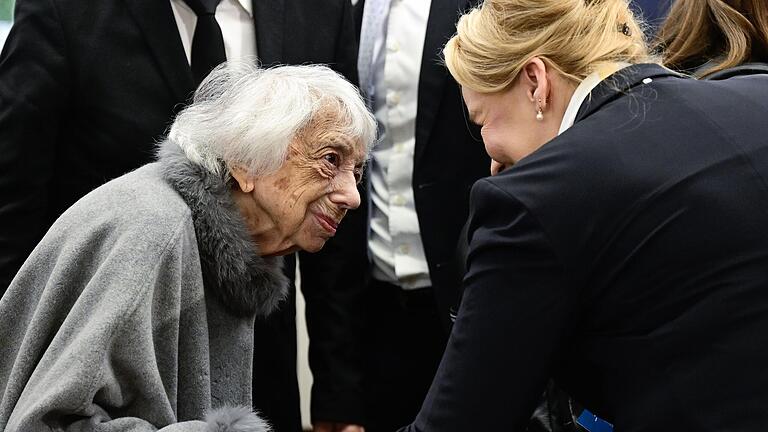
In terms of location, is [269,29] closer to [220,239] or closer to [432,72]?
[432,72]

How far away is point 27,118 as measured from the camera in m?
2.34

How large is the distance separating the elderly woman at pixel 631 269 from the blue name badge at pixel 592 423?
0.30m

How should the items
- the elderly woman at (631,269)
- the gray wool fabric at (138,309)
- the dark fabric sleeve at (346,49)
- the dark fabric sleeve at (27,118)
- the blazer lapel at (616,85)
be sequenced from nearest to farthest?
1. the elderly woman at (631,269)
2. the blazer lapel at (616,85)
3. the gray wool fabric at (138,309)
4. the dark fabric sleeve at (27,118)
5. the dark fabric sleeve at (346,49)

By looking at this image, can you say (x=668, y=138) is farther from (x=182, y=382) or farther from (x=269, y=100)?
Result: (x=182, y=382)

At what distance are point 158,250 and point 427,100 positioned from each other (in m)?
1.00

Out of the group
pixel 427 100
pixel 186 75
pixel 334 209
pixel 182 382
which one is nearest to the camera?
pixel 182 382

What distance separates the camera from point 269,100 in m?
2.01

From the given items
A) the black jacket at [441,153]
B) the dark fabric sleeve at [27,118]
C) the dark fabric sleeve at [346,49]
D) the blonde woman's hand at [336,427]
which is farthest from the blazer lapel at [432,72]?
the dark fabric sleeve at [27,118]

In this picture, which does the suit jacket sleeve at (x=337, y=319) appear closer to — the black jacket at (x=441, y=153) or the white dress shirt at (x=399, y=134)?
the white dress shirt at (x=399, y=134)

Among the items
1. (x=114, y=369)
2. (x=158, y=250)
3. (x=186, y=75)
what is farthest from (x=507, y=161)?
(x=186, y=75)

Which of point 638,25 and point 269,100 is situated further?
point 269,100

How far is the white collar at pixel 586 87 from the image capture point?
1627mm

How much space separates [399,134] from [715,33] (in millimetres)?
845

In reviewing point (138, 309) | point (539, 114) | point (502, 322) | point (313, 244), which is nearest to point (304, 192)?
point (313, 244)
